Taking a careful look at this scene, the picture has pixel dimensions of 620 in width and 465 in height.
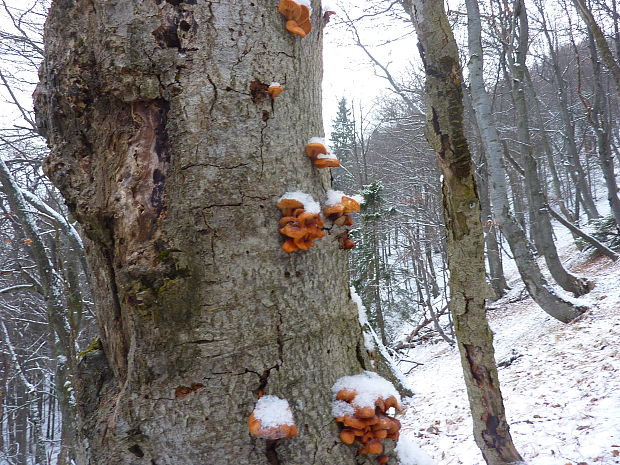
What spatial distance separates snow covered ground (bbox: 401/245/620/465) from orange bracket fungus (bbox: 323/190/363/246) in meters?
3.54

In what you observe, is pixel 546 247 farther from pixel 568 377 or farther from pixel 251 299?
pixel 251 299

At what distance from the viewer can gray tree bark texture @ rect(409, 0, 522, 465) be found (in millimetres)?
2404

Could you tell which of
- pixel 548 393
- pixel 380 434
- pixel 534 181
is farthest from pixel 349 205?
pixel 534 181

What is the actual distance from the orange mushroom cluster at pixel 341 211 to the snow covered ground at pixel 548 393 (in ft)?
11.6

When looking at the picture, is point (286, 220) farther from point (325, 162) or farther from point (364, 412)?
point (364, 412)

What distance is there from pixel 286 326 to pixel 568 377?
555 centimetres

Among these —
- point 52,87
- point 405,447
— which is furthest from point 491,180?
point 52,87

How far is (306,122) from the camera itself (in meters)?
1.22

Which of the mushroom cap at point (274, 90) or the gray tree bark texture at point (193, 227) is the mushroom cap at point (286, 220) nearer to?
the gray tree bark texture at point (193, 227)

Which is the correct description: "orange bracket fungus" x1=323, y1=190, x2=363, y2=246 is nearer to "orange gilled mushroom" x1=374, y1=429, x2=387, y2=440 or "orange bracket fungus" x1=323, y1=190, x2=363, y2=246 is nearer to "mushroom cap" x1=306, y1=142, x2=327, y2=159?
"mushroom cap" x1=306, y1=142, x2=327, y2=159

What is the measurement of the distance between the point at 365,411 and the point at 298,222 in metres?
0.55

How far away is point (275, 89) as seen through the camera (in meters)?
1.11

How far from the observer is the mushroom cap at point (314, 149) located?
1.18 metres

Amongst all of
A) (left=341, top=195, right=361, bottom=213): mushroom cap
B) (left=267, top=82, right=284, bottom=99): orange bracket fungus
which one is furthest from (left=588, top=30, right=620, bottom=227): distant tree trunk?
(left=267, top=82, right=284, bottom=99): orange bracket fungus
